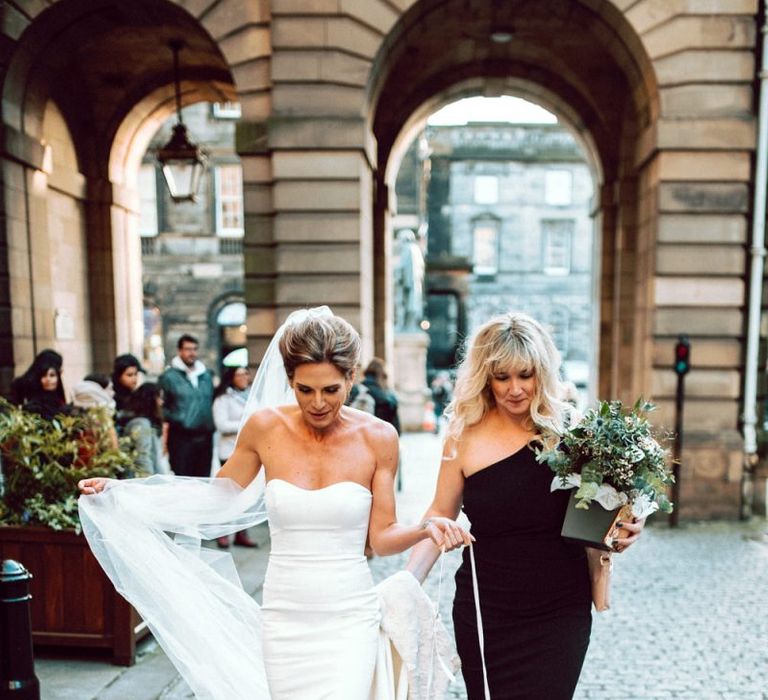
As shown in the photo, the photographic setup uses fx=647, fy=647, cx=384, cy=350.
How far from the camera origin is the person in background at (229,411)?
680cm

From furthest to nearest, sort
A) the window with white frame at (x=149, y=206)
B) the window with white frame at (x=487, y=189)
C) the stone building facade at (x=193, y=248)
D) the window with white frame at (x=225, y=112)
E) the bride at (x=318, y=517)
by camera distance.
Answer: the window with white frame at (x=487, y=189) < the window with white frame at (x=149, y=206) < the stone building facade at (x=193, y=248) < the window with white frame at (x=225, y=112) < the bride at (x=318, y=517)

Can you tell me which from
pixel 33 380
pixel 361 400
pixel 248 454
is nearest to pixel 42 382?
pixel 33 380

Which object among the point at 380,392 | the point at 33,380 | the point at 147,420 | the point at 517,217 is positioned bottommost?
the point at 380,392

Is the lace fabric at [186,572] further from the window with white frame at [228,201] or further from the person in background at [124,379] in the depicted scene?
the window with white frame at [228,201]

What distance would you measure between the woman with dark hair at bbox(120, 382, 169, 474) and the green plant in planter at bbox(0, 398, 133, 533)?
3.02 feet

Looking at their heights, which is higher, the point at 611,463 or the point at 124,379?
the point at 611,463

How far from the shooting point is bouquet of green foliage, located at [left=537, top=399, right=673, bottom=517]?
2219 millimetres

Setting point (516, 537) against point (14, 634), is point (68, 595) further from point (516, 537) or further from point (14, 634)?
point (516, 537)

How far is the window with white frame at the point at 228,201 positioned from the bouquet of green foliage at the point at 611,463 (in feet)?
79.2

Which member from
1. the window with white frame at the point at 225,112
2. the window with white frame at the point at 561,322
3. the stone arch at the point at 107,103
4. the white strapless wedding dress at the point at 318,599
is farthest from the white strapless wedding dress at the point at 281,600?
the window with white frame at the point at 561,322

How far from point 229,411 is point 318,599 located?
473 cm

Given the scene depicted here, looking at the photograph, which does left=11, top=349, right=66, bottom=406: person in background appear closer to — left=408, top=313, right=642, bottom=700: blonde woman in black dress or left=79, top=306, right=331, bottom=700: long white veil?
left=79, top=306, right=331, bottom=700: long white veil

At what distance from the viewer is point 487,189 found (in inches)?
1583

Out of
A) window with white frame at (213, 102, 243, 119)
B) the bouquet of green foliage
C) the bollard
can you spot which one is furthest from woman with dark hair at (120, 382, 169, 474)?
window with white frame at (213, 102, 243, 119)
